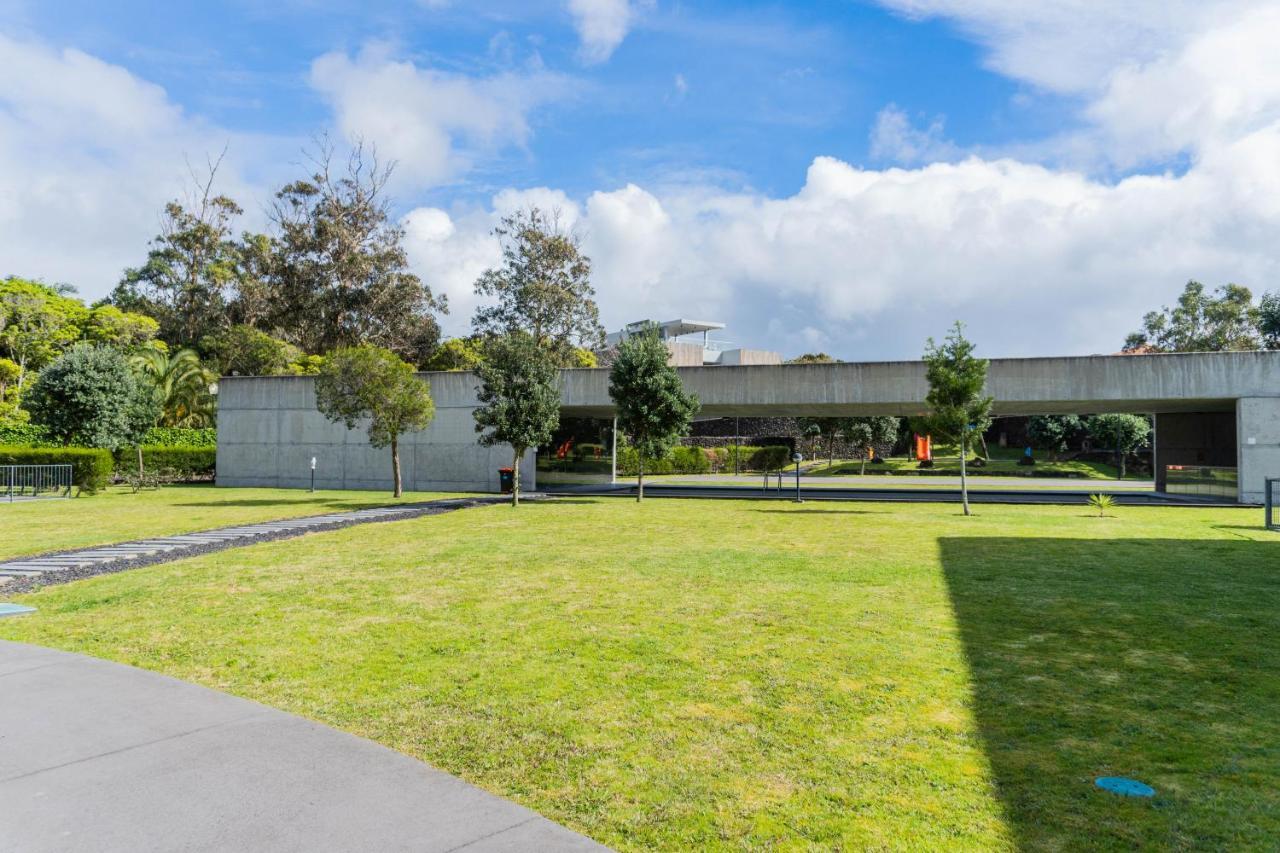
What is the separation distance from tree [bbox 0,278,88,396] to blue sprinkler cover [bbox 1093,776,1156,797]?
55.8 metres

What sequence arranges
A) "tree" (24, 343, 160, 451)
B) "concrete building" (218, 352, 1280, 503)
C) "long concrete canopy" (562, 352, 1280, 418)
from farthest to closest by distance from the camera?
1. "tree" (24, 343, 160, 451)
2. "long concrete canopy" (562, 352, 1280, 418)
3. "concrete building" (218, 352, 1280, 503)

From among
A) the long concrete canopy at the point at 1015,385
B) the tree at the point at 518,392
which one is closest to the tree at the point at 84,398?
the long concrete canopy at the point at 1015,385

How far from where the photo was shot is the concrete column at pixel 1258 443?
25.5 metres

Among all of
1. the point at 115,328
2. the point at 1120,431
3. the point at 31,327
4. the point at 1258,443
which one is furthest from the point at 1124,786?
the point at 31,327

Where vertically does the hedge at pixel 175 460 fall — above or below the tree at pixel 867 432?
below

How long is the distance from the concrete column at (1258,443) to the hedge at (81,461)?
40177 mm

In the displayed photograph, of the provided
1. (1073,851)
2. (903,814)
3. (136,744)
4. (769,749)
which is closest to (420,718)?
(136,744)

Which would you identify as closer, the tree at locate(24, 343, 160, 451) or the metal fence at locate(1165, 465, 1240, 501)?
the metal fence at locate(1165, 465, 1240, 501)

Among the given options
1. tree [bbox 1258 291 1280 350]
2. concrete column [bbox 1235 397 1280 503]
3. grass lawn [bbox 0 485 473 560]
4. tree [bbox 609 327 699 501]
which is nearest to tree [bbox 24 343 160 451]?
grass lawn [bbox 0 485 473 560]

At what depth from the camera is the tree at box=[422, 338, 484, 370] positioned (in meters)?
51.7

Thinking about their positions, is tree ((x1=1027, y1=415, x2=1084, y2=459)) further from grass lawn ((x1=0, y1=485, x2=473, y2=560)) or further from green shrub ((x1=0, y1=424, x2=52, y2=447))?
green shrub ((x1=0, y1=424, x2=52, y2=447))

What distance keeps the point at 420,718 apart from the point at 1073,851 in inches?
Answer: 150

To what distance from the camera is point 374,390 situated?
2506 centimetres

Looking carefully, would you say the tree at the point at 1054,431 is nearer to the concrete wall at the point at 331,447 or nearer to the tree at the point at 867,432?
the tree at the point at 867,432
